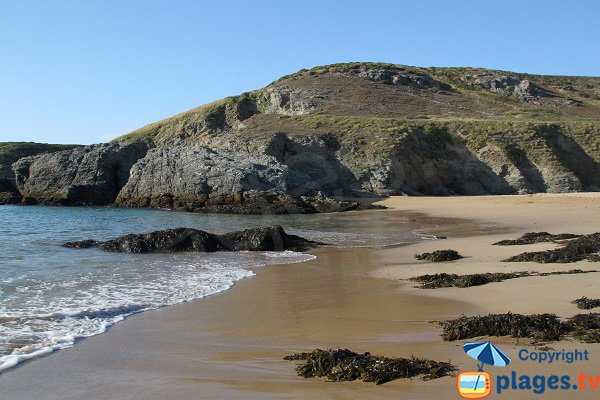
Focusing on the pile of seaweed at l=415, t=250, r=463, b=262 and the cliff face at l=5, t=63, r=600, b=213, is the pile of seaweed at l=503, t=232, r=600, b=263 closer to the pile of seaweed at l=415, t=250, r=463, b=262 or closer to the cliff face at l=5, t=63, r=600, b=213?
the pile of seaweed at l=415, t=250, r=463, b=262

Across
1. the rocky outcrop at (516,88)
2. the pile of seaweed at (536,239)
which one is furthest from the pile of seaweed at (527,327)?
the rocky outcrop at (516,88)

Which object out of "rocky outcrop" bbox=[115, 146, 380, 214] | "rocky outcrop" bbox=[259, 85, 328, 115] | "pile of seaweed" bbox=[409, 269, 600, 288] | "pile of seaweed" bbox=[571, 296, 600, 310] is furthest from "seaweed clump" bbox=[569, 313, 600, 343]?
"rocky outcrop" bbox=[259, 85, 328, 115]

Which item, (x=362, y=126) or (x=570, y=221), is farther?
(x=362, y=126)

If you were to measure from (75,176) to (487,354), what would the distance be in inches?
1482

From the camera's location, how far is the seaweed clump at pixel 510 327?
477 cm

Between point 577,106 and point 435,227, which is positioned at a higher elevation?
point 577,106

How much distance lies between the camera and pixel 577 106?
55.4m

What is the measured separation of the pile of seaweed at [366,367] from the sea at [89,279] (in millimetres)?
2551

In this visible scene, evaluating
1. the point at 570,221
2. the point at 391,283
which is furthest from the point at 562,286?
the point at 570,221

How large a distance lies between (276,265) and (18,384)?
7142 millimetres

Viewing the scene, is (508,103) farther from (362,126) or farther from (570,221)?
(570,221)

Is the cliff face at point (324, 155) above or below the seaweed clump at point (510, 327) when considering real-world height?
above

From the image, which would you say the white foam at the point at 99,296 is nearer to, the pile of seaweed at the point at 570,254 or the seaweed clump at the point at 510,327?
the seaweed clump at the point at 510,327

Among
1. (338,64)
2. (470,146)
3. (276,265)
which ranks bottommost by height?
(276,265)
